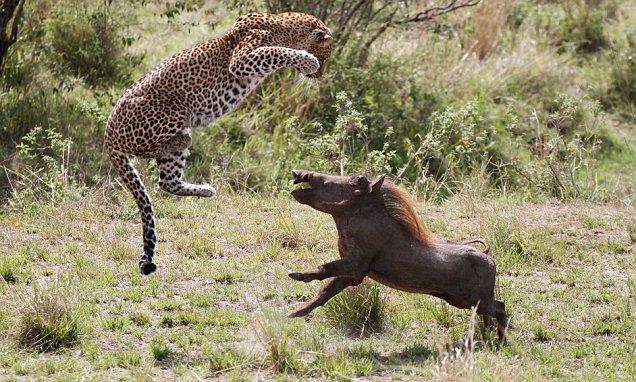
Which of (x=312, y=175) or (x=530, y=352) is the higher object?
(x=312, y=175)

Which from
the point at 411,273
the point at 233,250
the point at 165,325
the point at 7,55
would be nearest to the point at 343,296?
the point at 411,273

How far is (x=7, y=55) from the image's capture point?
1324 centimetres

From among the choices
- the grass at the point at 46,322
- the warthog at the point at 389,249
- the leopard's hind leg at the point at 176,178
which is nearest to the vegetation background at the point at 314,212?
the grass at the point at 46,322

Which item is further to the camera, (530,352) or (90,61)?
(90,61)

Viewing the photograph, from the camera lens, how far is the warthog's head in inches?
288

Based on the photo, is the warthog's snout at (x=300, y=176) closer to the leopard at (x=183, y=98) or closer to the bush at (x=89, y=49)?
the leopard at (x=183, y=98)

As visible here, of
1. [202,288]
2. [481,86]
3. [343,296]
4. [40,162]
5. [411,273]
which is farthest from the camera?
[481,86]

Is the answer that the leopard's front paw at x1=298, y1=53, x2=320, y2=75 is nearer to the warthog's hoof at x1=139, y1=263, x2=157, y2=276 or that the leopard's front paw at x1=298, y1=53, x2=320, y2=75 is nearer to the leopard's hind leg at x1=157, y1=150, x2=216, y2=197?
the leopard's hind leg at x1=157, y1=150, x2=216, y2=197

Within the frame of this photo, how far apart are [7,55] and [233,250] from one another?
5071 mm

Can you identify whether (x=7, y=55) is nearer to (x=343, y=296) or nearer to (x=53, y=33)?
(x=53, y=33)

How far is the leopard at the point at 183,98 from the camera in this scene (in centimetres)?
905

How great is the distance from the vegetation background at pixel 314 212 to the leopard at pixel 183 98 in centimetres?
72

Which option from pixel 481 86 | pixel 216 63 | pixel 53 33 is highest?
pixel 216 63

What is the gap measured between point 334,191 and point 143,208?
2.11m
